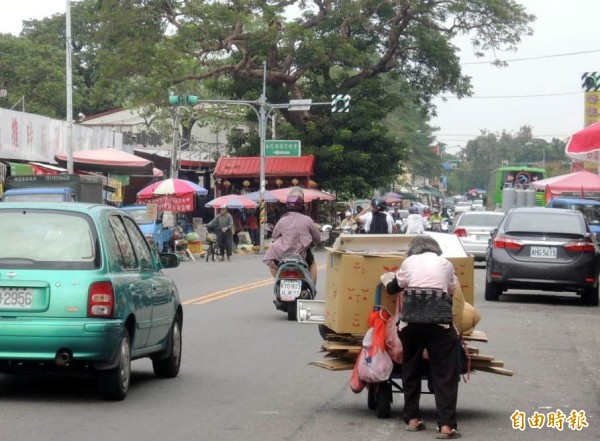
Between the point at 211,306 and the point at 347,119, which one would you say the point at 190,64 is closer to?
the point at 347,119

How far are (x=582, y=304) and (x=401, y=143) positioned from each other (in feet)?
112

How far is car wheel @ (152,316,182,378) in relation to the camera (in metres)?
10.7

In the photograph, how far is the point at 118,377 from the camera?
9.06m

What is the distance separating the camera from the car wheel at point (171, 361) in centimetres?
1070

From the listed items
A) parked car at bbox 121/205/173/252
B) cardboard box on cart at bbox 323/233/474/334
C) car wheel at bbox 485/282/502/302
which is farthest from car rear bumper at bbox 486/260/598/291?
parked car at bbox 121/205/173/252

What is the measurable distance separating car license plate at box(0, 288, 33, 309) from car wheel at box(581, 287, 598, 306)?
13486 millimetres

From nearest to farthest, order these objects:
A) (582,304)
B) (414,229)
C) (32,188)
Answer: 1. (582,304)
2. (414,229)
3. (32,188)

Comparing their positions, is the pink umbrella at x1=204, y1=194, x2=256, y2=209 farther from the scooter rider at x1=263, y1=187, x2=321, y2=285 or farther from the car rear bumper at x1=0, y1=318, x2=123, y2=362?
the car rear bumper at x1=0, y1=318, x2=123, y2=362

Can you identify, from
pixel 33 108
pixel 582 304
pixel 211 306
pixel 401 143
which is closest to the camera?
pixel 211 306

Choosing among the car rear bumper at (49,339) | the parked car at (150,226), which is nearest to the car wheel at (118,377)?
the car rear bumper at (49,339)

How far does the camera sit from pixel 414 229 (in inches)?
917

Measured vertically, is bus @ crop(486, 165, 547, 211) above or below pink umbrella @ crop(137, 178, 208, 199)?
above

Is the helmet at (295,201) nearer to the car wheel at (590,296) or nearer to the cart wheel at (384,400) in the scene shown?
the car wheel at (590,296)

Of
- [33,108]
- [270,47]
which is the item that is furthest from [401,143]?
[33,108]
